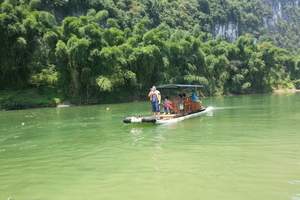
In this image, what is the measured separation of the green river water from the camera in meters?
9.28

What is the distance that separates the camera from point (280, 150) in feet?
44.5

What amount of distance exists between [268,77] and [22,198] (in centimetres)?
8200

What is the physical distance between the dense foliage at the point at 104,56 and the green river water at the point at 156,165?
33413 mm

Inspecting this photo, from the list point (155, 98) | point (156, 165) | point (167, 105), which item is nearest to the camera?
point (156, 165)

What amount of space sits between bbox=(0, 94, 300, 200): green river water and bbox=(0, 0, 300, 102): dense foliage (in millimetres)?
33413

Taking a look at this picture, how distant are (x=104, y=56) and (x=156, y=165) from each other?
42.1 metres

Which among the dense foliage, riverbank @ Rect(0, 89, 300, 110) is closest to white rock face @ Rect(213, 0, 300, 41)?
the dense foliage

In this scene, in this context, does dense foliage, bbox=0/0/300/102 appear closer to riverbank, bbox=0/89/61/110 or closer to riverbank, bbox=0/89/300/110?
riverbank, bbox=0/89/300/110

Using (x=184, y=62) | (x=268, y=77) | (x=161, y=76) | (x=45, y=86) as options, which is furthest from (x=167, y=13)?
(x=45, y=86)

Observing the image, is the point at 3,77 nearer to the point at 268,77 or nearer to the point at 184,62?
the point at 184,62

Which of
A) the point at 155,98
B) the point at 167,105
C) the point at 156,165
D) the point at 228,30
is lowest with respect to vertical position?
the point at 156,165

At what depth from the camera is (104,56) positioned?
53.2 metres

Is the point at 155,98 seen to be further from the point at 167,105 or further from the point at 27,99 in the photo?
the point at 27,99

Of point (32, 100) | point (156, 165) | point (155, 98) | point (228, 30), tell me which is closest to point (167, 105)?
point (155, 98)
